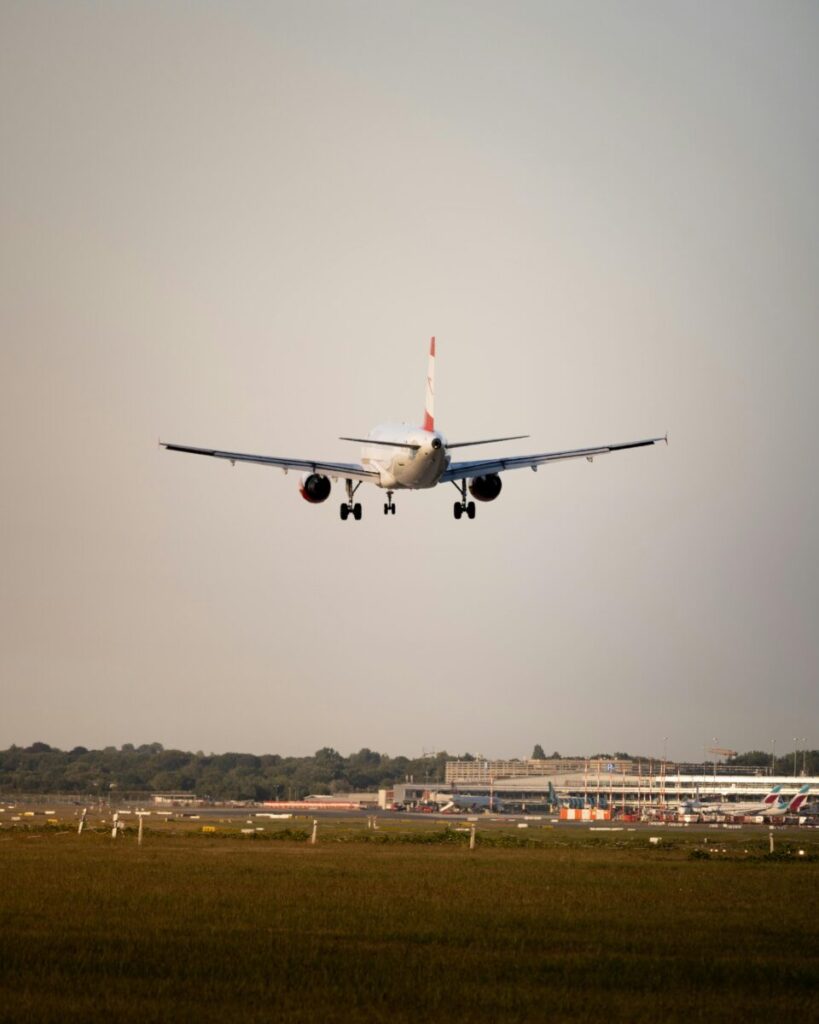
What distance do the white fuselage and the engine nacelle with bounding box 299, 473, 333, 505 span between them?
236 cm

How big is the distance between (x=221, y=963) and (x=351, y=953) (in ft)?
9.10

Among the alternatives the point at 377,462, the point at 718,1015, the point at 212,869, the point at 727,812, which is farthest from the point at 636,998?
the point at 727,812

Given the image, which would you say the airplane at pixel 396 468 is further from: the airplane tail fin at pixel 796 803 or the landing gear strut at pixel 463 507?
the airplane tail fin at pixel 796 803

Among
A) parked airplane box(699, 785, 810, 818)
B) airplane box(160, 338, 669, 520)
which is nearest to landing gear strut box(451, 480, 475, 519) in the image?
airplane box(160, 338, 669, 520)

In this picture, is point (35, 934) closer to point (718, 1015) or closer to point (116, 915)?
point (116, 915)

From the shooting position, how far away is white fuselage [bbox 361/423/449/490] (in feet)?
220

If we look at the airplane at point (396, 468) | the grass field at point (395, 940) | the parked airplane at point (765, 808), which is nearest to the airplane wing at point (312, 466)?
the airplane at point (396, 468)

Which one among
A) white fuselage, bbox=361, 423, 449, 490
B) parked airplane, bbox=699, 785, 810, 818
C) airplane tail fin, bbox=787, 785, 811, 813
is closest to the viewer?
white fuselage, bbox=361, 423, 449, 490

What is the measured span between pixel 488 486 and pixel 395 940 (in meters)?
44.2

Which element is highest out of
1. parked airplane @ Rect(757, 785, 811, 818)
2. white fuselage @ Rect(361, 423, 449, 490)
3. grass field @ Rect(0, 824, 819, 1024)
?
white fuselage @ Rect(361, 423, 449, 490)

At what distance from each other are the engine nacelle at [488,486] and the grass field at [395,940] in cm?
2444

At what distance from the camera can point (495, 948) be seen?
29.9 metres

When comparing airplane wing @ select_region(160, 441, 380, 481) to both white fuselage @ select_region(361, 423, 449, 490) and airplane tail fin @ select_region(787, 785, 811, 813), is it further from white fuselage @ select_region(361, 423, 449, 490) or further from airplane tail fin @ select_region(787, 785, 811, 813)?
airplane tail fin @ select_region(787, 785, 811, 813)

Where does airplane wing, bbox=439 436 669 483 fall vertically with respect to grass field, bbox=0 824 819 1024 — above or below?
above
